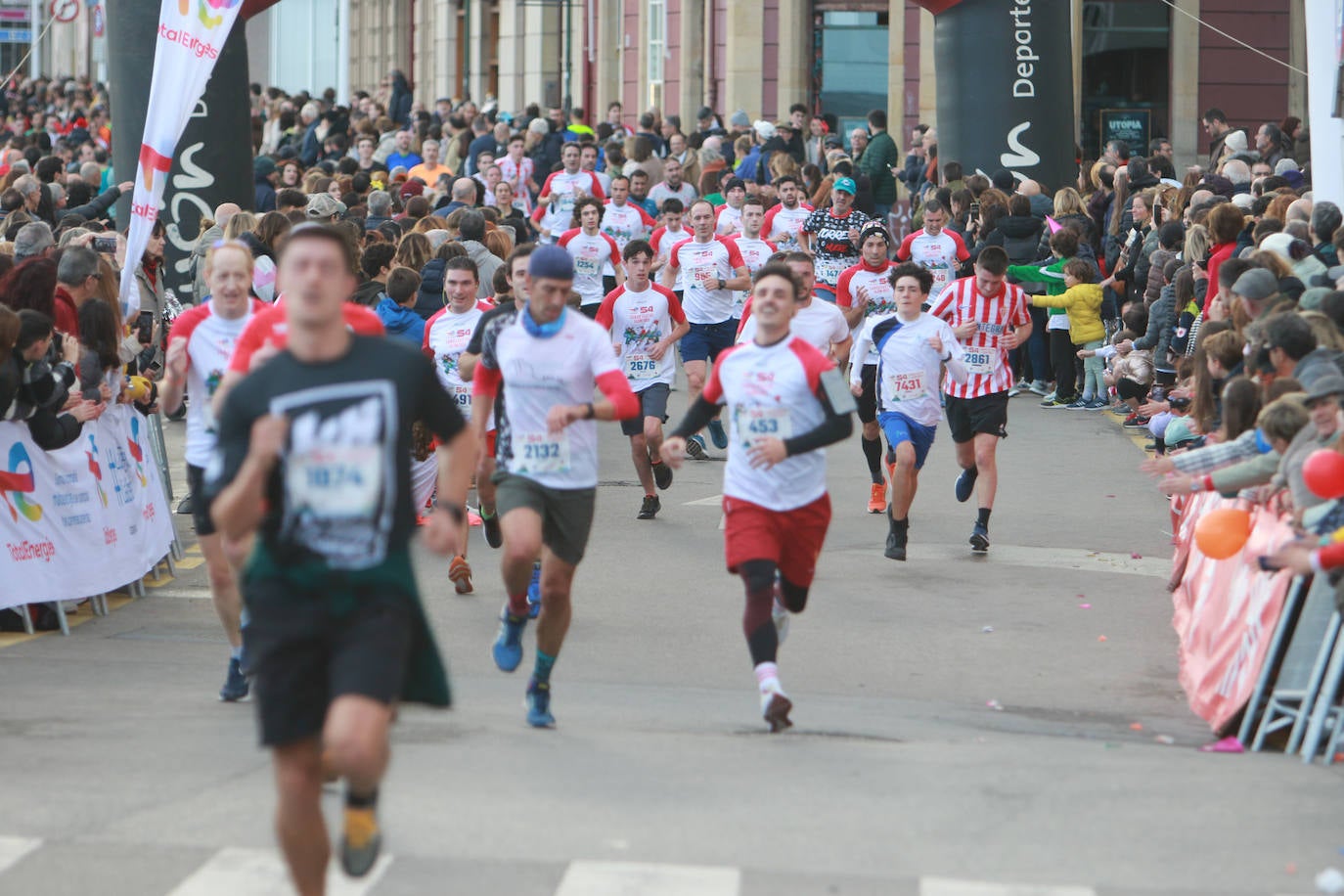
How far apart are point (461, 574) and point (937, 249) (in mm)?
7522

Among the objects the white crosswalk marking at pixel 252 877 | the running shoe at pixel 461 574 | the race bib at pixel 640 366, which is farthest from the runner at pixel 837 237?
the white crosswalk marking at pixel 252 877

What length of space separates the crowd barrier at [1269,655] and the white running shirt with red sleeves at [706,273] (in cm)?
720

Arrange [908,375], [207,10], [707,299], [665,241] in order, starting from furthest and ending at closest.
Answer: [665,241], [707,299], [908,375], [207,10]

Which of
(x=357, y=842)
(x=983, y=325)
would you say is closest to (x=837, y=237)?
(x=983, y=325)

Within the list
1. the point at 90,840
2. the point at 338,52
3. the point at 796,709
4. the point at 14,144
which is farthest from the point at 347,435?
the point at 338,52

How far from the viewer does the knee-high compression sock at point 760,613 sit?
26.6 ft

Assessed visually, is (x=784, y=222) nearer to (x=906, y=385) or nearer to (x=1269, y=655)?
(x=906, y=385)

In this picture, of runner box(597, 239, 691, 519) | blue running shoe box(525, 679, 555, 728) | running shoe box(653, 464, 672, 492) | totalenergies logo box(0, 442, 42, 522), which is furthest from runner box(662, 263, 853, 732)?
runner box(597, 239, 691, 519)

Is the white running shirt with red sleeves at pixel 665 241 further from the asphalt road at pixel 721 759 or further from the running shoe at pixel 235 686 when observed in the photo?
the running shoe at pixel 235 686

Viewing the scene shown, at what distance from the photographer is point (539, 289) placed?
8.32m

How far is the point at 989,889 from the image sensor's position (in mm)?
6000

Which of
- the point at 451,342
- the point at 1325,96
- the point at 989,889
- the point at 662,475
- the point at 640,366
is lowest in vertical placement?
the point at 989,889

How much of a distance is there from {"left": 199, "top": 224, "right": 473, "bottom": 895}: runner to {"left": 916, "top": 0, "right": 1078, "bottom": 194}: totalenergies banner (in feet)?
55.8

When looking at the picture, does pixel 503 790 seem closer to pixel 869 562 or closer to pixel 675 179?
pixel 869 562
